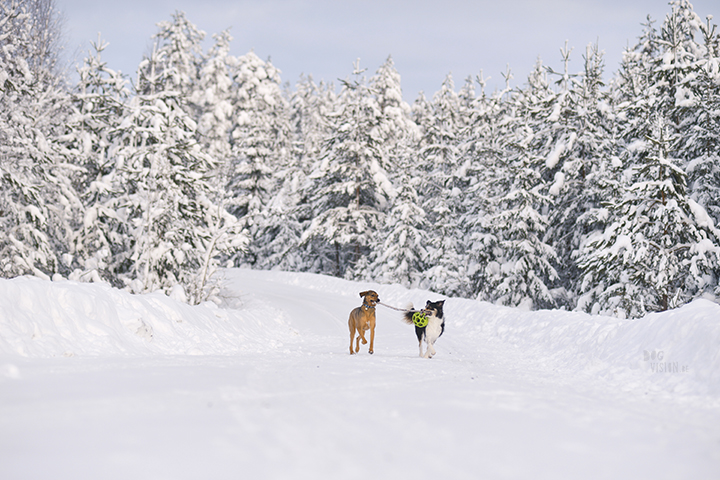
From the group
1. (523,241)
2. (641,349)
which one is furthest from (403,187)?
(641,349)

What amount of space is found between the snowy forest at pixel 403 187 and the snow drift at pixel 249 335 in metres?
3.56

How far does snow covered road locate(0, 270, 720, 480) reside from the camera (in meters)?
3.21

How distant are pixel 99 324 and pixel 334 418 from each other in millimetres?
5910

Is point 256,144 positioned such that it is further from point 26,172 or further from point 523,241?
point 26,172

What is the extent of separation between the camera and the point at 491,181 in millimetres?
25984

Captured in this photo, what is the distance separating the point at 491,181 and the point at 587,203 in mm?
5016

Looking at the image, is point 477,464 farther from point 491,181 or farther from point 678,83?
point 491,181

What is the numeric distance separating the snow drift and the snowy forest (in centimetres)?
356

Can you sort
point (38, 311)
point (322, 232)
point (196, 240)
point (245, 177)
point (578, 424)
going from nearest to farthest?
point (578, 424)
point (38, 311)
point (196, 240)
point (322, 232)
point (245, 177)

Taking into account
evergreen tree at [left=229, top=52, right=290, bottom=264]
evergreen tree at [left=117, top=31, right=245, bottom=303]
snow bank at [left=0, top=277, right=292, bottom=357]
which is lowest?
snow bank at [left=0, top=277, right=292, bottom=357]

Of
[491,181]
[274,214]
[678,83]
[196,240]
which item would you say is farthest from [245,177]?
[678,83]

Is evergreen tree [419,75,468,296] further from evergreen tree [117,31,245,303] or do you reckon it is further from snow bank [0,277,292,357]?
snow bank [0,277,292,357]

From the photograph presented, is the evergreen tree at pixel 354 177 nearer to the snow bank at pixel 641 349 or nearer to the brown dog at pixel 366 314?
the snow bank at pixel 641 349

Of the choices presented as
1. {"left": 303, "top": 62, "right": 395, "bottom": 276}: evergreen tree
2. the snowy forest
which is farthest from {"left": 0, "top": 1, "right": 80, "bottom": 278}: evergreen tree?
{"left": 303, "top": 62, "right": 395, "bottom": 276}: evergreen tree
